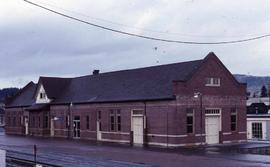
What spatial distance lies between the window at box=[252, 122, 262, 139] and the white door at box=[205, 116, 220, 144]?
1090 centimetres

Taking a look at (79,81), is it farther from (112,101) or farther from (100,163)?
(100,163)

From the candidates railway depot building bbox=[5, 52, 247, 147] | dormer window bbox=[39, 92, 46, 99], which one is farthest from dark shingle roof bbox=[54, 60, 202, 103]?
dormer window bbox=[39, 92, 46, 99]

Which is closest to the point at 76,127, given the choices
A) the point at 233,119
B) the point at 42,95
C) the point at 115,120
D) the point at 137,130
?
the point at 115,120

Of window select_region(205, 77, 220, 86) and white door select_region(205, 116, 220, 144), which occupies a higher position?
window select_region(205, 77, 220, 86)

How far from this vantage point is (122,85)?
50438 mm

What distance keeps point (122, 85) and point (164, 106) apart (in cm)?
933

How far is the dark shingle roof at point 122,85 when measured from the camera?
43909 millimetres

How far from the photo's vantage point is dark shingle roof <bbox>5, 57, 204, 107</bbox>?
43.9m

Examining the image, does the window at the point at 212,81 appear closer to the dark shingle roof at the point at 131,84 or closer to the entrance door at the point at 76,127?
the dark shingle roof at the point at 131,84

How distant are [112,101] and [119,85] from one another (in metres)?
3.01

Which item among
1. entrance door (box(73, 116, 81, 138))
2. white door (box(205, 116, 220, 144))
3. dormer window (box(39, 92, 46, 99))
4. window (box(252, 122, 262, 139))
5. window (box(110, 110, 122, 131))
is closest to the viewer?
white door (box(205, 116, 220, 144))

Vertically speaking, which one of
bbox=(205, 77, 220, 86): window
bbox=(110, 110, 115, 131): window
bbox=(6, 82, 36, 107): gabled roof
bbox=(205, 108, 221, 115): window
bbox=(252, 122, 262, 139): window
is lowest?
bbox=(252, 122, 262, 139): window

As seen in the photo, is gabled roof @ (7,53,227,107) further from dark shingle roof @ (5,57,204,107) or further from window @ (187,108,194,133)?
window @ (187,108,194,133)

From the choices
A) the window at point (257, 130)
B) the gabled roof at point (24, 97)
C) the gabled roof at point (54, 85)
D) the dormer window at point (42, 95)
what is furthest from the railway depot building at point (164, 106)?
the gabled roof at point (24, 97)
